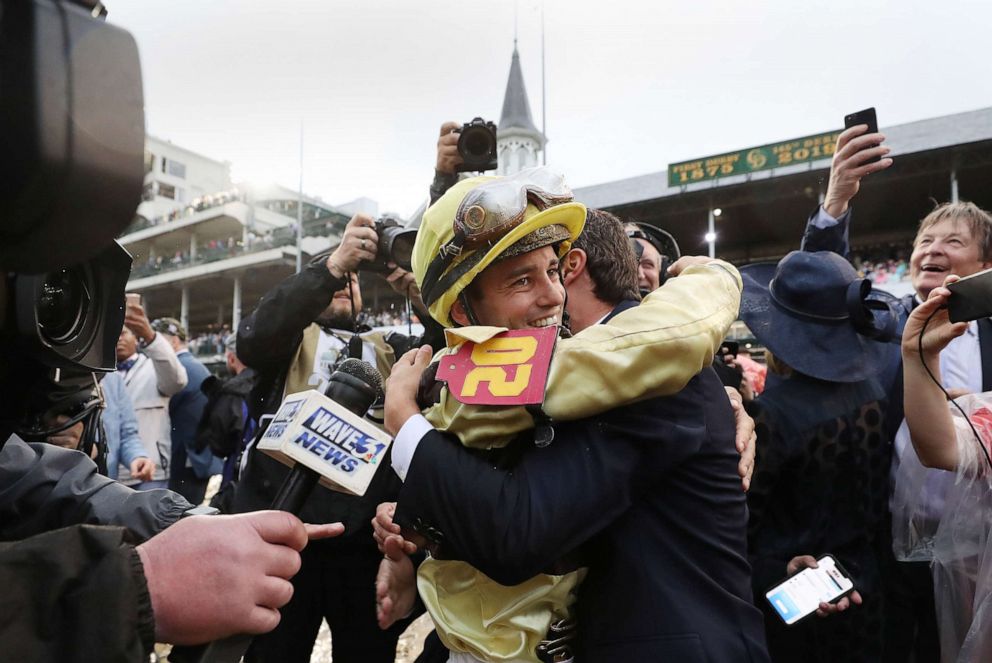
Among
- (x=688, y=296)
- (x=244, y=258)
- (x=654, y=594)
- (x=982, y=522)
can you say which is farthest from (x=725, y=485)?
(x=244, y=258)

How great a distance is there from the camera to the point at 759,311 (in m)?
2.31

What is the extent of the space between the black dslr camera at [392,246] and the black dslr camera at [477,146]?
1.21 feet

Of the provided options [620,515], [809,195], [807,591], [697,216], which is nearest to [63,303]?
[620,515]

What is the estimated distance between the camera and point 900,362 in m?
2.32

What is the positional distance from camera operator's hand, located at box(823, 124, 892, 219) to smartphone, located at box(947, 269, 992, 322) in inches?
34.8

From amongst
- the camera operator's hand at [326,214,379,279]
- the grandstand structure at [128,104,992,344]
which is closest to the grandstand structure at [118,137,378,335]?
the grandstand structure at [128,104,992,344]

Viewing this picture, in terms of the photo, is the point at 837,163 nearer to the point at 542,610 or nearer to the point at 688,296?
the point at 688,296

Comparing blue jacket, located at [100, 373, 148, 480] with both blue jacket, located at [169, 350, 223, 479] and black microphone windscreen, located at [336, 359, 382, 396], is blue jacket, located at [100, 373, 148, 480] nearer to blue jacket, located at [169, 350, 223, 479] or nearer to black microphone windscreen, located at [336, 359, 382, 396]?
blue jacket, located at [169, 350, 223, 479]

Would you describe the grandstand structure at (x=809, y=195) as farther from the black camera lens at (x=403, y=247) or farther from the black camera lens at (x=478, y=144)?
the black camera lens at (x=403, y=247)

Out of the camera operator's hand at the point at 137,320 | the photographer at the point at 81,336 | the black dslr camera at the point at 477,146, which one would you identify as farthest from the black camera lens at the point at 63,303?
the camera operator's hand at the point at 137,320

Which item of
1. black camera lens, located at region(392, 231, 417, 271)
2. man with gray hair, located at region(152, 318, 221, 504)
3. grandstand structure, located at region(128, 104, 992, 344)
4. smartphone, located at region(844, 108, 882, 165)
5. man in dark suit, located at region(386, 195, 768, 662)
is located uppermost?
grandstand structure, located at region(128, 104, 992, 344)

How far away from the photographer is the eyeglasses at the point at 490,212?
128 centimetres

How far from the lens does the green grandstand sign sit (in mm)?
19797

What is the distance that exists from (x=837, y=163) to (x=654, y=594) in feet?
6.75
